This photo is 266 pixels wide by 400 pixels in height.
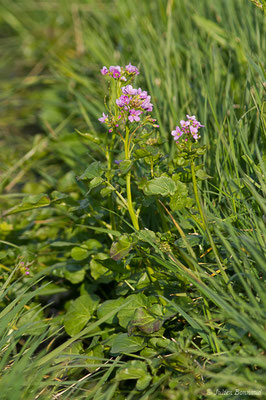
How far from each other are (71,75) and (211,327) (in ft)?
7.11

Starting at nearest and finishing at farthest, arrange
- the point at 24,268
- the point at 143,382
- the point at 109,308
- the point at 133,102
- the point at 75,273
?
the point at 143,382, the point at 133,102, the point at 109,308, the point at 24,268, the point at 75,273

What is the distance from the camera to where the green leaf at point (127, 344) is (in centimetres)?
131

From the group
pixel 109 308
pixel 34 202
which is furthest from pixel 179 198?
pixel 34 202

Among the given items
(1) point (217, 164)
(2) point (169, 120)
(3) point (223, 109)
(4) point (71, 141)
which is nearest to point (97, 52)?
(4) point (71, 141)

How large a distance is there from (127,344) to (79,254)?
0.44m

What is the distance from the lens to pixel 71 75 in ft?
9.75

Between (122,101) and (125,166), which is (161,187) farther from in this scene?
(122,101)

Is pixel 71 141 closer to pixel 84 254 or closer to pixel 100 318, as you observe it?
pixel 84 254

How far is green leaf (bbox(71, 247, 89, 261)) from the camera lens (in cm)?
165

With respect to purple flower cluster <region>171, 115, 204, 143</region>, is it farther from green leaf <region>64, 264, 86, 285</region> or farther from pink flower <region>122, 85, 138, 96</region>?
green leaf <region>64, 264, 86, 285</region>

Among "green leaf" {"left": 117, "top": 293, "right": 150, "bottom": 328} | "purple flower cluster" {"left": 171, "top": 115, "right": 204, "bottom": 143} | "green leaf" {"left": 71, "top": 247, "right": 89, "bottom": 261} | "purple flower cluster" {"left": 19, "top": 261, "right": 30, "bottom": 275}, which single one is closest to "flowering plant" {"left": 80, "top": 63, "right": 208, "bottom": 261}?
"purple flower cluster" {"left": 171, "top": 115, "right": 204, "bottom": 143}

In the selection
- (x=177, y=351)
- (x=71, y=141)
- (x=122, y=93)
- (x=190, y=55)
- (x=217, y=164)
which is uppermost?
(x=190, y=55)

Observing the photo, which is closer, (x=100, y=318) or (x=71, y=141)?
(x=100, y=318)

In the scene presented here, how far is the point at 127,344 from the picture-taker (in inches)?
52.2
